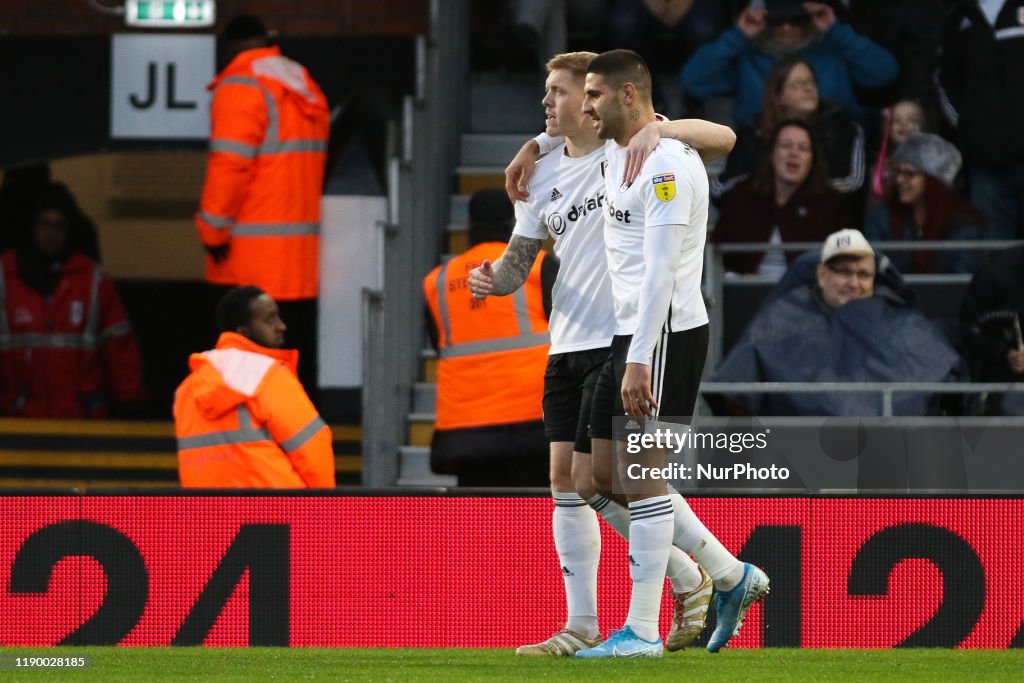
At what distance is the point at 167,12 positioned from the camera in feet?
39.5

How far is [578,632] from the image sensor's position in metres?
6.82

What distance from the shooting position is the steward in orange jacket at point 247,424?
8.56 meters

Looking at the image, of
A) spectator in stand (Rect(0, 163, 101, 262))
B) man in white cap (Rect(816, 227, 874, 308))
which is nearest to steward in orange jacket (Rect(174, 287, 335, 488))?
man in white cap (Rect(816, 227, 874, 308))

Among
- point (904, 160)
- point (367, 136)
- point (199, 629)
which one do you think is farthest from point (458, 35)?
point (199, 629)

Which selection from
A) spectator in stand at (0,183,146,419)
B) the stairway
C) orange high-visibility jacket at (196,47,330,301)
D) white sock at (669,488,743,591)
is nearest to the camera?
white sock at (669,488,743,591)

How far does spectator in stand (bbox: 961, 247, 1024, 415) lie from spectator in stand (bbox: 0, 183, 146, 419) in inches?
213

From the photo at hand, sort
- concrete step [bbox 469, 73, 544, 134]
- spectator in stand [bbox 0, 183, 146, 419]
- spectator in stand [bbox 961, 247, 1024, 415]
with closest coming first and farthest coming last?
1. spectator in stand [bbox 961, 247, 1024, 415]
2. concrete step [bbox 469, 73, 544, 134]
3. spectator in stand [bbox 0, 183, 146, 419]

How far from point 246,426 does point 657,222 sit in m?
2.81

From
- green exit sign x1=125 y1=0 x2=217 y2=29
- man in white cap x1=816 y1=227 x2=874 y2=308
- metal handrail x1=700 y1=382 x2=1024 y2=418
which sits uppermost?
green exit sign x1=125 y1=0 x2=217 y2=29

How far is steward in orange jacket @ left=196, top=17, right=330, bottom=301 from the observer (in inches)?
428

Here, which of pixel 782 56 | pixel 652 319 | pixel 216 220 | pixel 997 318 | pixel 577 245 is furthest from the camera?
pixel 782 56

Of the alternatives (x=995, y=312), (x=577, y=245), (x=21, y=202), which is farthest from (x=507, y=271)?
(x=21, y=202)

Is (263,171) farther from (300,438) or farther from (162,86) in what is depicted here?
(300,438)

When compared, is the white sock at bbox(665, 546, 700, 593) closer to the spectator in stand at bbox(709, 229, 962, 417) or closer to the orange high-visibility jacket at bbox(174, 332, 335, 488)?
the orange high-visibility jacket at bbox(174, 332, 335, 488)
